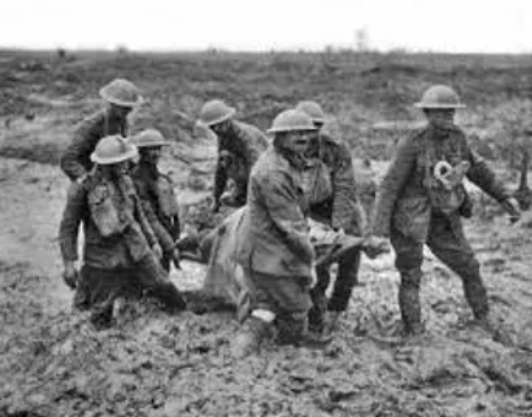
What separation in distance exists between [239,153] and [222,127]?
1.04 feet

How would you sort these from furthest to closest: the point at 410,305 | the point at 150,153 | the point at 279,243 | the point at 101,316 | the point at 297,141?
the point at 150,153
the point at 410,305
the point at 101,316
the point at 279,243
the point at 297,141

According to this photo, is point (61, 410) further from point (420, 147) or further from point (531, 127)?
point (531, 127)

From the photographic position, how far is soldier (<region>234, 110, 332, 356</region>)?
5535 mm

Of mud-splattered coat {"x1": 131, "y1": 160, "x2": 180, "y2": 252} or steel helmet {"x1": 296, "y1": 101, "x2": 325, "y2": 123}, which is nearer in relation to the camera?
steel helmet {"x1": 296, "y1": 101, "x2": 325, "y2": 123}

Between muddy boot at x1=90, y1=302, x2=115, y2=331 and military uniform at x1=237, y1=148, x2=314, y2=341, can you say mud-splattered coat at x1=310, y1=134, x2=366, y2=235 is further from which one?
muddy boot at x1=90, y1=302, x2=115, y2=331

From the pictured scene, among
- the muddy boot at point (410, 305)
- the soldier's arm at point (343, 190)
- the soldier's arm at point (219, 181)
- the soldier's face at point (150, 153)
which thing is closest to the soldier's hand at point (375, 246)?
Result: the soldier's arm at point (343, 190)

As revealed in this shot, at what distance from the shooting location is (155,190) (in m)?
7.54

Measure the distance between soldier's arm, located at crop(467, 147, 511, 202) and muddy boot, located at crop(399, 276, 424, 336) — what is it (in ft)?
3.07

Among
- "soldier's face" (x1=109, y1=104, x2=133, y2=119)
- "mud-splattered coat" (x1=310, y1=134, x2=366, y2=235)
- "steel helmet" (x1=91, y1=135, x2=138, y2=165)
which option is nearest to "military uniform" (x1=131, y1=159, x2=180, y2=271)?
"soldier's face" (x1=109, y1=104, x2=133, y2=119)

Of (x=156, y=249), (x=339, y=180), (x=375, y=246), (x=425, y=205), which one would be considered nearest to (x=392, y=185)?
(x=425, y=205)

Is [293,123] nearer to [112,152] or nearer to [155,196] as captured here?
[112,152]

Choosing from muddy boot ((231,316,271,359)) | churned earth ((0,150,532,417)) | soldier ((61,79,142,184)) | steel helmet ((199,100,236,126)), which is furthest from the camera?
steel helmet ((199,100,236,126))

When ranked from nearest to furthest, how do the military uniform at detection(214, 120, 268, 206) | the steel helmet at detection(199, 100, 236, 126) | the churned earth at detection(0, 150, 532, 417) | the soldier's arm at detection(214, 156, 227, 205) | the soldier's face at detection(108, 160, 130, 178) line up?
the churned earth at detection(0, 150, 532, 417)
the soldier's face at detection(108, 160, 130, 178)
the steel helmet at detection(199, 100, 236, 126)
the military uniform at detection(214, 120, 268, 206)
the soldier's arm at detection(214, 156, 227, 205)

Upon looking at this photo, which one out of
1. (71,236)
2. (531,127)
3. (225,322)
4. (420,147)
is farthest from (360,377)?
(531,127)
